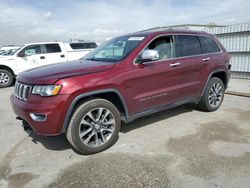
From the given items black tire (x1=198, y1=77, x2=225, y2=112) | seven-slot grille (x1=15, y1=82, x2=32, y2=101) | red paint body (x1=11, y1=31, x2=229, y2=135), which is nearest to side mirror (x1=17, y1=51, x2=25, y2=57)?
red paint body (x1=11, y1=31, x2=229, y2=135)

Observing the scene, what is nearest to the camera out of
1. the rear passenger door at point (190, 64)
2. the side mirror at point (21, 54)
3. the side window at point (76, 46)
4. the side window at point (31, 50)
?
the rear passenger door at point (190, 64)

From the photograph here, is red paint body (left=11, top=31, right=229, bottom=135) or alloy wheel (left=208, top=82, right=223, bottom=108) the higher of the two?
red paint body (left=11, top=31, right=229, bottom=135)

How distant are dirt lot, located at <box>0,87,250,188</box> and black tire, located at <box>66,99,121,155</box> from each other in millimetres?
125

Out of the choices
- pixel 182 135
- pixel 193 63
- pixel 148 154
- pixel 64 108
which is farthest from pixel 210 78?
pixel 64 108

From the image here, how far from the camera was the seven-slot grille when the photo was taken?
3147 mm

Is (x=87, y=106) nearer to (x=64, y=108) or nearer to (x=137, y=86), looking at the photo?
(x=64, y=108)

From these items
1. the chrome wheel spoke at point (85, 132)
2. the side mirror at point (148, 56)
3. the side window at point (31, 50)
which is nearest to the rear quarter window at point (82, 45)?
the side window at point (31, 50)

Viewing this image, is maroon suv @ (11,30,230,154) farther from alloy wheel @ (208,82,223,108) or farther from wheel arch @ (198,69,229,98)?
alloy wheel @ (208,82,223,108)

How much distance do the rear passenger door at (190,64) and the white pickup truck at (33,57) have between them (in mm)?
7705

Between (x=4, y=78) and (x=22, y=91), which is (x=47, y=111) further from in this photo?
(x=4, y=78)

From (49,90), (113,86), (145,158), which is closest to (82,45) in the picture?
(113,86)

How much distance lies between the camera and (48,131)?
305 cm

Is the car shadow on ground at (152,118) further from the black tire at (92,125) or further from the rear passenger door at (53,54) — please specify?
the rear passenger door at (53,54)

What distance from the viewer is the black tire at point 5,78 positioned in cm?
970
